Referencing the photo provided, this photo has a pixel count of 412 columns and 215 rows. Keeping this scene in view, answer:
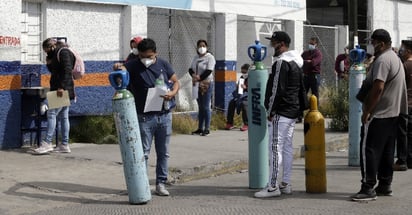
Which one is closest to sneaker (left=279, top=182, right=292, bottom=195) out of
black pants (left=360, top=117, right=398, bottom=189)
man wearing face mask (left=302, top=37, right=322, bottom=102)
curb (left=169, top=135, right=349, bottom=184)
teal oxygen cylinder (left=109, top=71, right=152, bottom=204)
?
black pants (left=360, top=117, right=398, bottom=189)

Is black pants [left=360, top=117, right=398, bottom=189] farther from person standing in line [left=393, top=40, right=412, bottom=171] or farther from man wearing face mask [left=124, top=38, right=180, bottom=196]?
man wearing face mask [left=124, top=38, right=180, bottom=196]

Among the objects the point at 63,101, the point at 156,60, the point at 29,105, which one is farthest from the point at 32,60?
the point at 156,60

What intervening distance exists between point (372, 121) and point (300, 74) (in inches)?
38.9

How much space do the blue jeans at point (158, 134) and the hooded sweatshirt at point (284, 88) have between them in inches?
47.5

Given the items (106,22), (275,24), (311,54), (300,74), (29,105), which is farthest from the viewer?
(275,24)

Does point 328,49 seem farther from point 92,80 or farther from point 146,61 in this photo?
point 146,61

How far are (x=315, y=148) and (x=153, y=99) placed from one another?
6.60 feet

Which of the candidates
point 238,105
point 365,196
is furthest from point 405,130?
point 238,105

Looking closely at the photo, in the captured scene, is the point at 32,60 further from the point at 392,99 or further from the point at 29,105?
the point at 392,99

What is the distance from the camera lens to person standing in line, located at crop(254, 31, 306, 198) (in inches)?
323

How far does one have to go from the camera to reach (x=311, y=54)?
16391mm

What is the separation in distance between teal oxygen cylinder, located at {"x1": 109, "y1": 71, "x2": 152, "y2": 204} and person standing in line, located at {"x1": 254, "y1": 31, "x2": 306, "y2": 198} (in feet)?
4.80

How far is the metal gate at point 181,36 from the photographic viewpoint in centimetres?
1508

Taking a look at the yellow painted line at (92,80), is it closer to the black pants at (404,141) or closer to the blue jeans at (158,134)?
the blue jeans at (158,134)
